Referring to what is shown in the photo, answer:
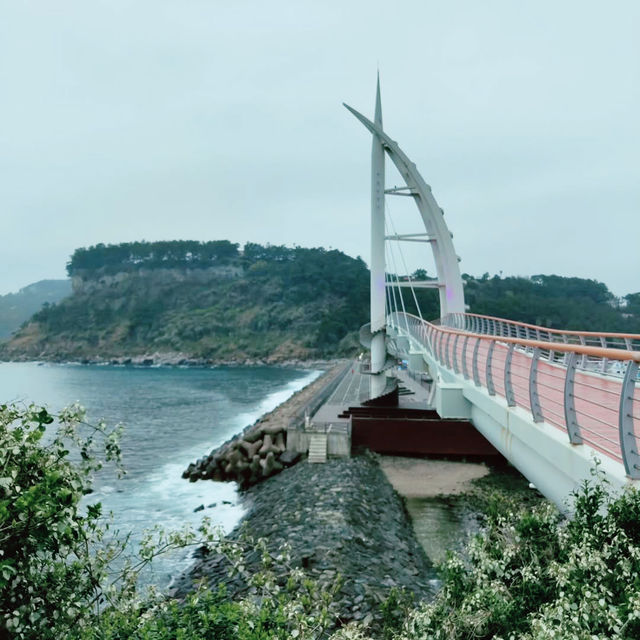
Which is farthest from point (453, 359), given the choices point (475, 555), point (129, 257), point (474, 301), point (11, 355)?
point (129, 257)

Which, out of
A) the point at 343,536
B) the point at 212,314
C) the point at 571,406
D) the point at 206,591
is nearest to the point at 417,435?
the point at 343,536

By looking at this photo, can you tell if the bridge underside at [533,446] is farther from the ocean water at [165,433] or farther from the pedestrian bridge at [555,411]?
the ocean water at [165,433]

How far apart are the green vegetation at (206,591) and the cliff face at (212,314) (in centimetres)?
10731

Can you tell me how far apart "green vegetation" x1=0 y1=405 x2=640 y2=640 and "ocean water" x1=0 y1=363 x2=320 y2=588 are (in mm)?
688

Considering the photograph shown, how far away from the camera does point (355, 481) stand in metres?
17.6

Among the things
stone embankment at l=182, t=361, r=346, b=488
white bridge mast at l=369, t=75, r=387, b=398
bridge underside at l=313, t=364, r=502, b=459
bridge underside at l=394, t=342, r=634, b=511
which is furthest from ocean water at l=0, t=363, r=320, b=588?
white bridge mast at l=369, t=75, r=387, b=398

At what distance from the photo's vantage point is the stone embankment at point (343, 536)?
10658 millimetres

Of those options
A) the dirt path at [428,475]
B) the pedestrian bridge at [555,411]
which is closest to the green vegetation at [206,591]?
the pedestrian bridge at [555,411]

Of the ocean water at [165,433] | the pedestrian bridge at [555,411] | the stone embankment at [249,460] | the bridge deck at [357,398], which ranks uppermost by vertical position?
the pedestrian bridge at [555,411]

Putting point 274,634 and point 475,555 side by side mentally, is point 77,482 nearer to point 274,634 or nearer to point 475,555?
point 274,634

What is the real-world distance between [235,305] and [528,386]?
154 metres

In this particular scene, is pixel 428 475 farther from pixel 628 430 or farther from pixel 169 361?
pixel 169 361

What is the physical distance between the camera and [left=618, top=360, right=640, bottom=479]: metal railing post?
4219 millimetres

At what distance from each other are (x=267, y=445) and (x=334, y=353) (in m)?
92.9
